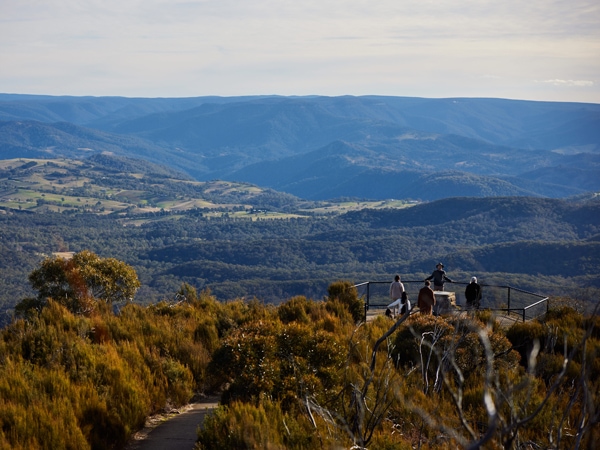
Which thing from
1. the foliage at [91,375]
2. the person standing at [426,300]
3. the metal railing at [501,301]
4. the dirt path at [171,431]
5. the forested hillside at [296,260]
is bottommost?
the forested hillside at [296,260]

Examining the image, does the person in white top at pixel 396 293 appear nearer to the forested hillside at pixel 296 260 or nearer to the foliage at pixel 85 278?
the foliage at pixel 85 278

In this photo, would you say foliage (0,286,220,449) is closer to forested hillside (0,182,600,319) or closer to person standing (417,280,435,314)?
person standing (417,280,435,314)

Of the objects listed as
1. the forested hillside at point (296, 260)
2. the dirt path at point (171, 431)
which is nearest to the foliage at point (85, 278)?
the dirt path at point (171, 431)

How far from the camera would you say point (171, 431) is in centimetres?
752

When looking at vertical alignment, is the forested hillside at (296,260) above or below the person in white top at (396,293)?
below

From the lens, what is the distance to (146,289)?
130625 millimetres

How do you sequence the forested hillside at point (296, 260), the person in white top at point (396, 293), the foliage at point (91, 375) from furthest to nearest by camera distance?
the forested hillside at point (296, 260) → the person in white top at point (396, 293) → the foliage at point (91, 375)

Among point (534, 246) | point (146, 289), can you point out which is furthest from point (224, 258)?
point (534, 246)

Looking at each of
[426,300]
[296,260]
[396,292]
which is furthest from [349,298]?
[296,260]

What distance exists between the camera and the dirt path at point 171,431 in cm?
703

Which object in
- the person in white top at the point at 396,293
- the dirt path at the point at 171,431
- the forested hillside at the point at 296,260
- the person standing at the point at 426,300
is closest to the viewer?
the dirt path at the point at 171,431

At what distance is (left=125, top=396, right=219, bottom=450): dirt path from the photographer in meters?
7.03

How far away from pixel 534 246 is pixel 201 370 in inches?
5863

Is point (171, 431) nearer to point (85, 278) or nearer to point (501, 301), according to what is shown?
point (501, 301)
